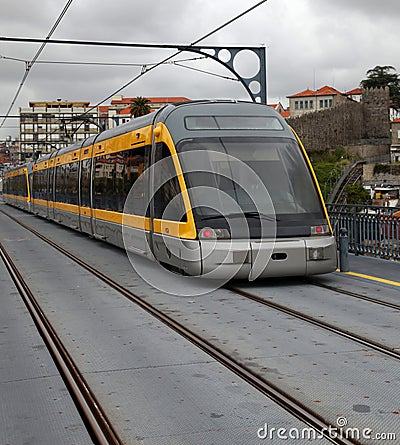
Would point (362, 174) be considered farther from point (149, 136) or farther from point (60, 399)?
point (60, 399)

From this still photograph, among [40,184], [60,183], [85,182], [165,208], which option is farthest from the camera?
[40,184]

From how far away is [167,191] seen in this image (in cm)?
1356

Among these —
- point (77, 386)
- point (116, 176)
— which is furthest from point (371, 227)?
point (77, 386)

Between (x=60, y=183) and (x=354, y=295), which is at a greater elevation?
(x=60, y=183)

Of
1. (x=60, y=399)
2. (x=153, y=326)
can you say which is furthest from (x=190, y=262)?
(x=60, y=399)

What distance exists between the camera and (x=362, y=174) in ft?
368

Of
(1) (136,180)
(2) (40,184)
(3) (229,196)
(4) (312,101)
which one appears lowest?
(3) (229,196)

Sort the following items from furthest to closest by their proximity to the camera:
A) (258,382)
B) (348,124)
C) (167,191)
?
(348,124) < (167,191) < (258,382)

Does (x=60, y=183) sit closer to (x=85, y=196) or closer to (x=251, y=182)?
(x=85, y=196)

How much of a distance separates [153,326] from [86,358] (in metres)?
1.75

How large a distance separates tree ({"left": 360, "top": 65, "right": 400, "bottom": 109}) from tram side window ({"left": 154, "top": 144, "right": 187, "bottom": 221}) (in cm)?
14890

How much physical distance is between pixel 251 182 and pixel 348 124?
12245 cm

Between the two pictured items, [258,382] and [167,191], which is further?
[167,191]

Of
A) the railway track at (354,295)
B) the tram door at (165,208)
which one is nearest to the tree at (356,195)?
the tram door at (165,208)
